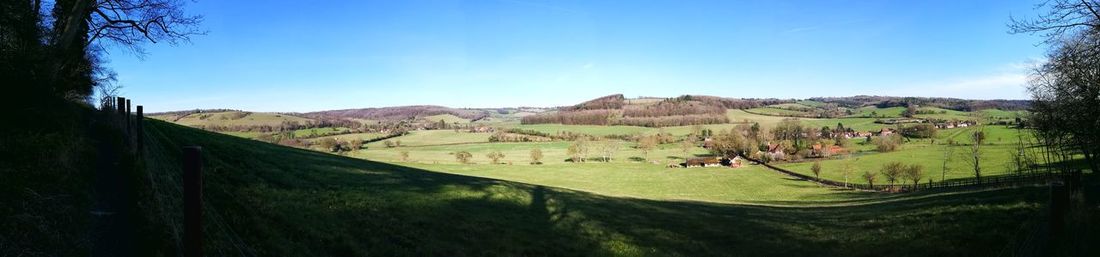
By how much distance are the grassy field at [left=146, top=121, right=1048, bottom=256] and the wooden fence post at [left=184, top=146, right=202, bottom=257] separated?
6104 millimetres

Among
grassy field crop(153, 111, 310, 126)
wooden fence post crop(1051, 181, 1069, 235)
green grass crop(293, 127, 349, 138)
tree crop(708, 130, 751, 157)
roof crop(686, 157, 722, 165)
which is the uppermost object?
grassy field crop(153, 111, 310, 126)

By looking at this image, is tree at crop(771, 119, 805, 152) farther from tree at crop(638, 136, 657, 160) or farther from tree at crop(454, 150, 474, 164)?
tree at crop(454, 150, 474, 164)

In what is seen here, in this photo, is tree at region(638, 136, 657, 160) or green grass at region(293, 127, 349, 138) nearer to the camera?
green grass at region(293, 127, 349, 138)

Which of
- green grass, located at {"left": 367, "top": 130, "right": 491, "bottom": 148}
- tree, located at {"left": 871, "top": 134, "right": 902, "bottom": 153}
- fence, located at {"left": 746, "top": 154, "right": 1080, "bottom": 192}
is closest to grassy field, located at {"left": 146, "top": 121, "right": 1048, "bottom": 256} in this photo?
fence, located at {"left": 746, "top": 154, "right": 1080, "bottom": 192}

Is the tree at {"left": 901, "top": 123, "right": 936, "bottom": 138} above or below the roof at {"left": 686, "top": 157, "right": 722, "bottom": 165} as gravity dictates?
above

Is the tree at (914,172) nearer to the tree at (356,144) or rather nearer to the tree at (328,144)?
the tree at (356,144)

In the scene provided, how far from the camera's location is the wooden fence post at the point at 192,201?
4887 mm

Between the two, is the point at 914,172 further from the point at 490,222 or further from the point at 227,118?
the point at 227,118

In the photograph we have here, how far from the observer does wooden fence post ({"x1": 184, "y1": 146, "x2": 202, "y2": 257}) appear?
4887 mm

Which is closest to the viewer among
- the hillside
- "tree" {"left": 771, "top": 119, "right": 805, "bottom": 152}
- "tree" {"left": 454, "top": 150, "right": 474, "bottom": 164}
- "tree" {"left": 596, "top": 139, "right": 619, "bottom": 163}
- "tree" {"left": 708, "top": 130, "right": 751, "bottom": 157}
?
"tree" {"left": 454, "top": 150, "right": 474, "bottom": 164}

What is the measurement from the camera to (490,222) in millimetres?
23656

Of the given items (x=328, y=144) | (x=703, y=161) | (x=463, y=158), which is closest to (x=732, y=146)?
(x=703, y=161)

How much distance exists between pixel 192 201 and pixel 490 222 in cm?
1910

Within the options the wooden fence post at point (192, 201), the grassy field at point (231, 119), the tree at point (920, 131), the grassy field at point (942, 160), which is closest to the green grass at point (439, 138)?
the grassy field at point (231, 119)
